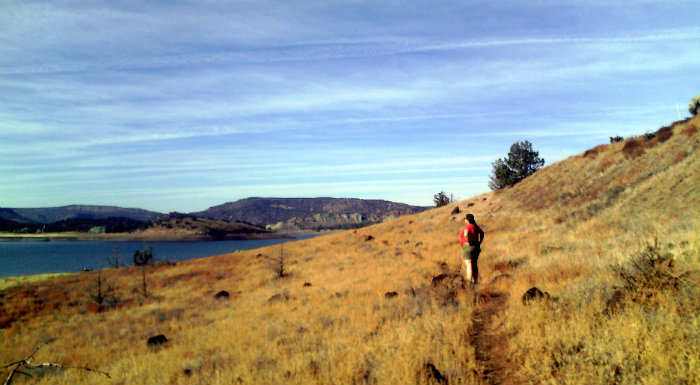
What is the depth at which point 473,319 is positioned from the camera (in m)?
7.95

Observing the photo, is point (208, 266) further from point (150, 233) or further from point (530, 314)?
point (150, 233)

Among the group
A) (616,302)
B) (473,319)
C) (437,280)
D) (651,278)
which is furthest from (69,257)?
(651,278)

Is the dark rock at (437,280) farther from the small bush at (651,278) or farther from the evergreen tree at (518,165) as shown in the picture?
the evergreen tree at (518,165)

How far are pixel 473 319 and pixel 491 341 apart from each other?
3.98ft

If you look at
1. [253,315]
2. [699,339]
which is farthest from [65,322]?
[699,339]

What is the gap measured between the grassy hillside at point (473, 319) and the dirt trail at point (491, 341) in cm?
3

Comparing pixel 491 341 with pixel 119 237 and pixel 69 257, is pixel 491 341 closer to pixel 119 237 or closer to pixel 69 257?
pixel 69 257

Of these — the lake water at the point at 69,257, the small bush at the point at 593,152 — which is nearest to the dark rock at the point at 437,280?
the lake water at the point at 69,257

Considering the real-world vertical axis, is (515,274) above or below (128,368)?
above

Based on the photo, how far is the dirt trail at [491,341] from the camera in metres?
5.44

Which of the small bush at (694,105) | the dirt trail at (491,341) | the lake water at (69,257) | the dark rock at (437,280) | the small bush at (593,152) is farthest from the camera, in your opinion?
the lake water at (69,257)

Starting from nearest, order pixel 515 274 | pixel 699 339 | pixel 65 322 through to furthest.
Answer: pixel 699 339, pixel 515 274, pixel 65 322

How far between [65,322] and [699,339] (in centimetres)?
2415

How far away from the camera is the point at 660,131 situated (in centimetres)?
2581
